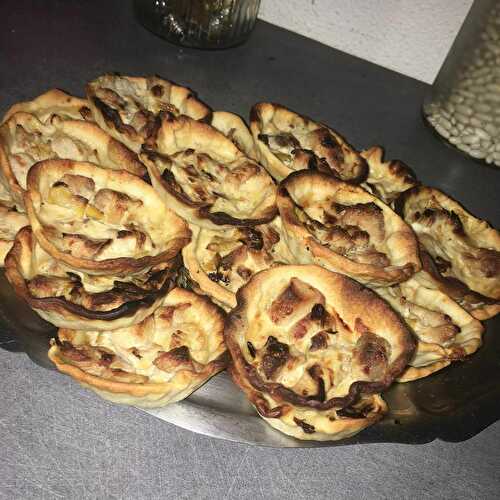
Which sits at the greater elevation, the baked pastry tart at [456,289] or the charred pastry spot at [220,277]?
the baked pastry tart at [456,289]

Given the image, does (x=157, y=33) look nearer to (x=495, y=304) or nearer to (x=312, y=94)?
(x=312, y=94)

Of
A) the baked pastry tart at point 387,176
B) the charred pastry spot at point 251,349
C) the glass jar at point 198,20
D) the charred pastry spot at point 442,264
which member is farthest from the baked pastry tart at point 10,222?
the glass jar at point 198,20

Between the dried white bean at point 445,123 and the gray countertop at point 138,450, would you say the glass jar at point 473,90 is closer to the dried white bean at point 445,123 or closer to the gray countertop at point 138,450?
the dried white bean at point 445,123

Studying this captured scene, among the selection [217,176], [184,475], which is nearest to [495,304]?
[217,176]

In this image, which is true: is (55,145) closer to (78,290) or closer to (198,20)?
(78,290)

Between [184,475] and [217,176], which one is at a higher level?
[217,176]
